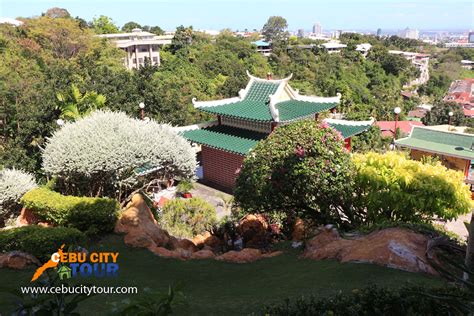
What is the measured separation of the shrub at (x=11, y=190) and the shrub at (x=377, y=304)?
861 centimetres

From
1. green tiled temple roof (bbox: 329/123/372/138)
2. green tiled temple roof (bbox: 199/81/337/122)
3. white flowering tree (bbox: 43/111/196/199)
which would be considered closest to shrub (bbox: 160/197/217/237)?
white flowering tree (bbox: 43/111/196/199)

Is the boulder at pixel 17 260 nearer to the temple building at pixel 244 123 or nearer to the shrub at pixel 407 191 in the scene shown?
the shrub at pixel 407 191

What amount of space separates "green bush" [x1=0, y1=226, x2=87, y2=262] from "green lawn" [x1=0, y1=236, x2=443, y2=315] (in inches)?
20.3

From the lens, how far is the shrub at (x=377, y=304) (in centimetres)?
371

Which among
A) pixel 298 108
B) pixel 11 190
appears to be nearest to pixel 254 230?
pixel 11 190

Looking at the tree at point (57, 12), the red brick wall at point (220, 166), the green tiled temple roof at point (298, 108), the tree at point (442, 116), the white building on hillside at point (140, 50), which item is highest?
the tree at point (57, 12)

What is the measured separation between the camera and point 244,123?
1648cm

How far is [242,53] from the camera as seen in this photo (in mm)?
54625

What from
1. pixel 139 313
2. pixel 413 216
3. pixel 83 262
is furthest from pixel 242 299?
pixel 413 216

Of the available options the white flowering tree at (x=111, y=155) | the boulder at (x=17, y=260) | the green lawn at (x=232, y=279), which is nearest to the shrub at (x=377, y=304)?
the green lawn at (x=232, y=279)

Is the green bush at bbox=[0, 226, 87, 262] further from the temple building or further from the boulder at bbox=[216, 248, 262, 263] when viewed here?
the temple building

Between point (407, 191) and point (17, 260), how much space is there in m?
7.37

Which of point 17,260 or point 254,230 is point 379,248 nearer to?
point 254,230

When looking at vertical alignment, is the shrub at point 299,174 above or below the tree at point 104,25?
below
